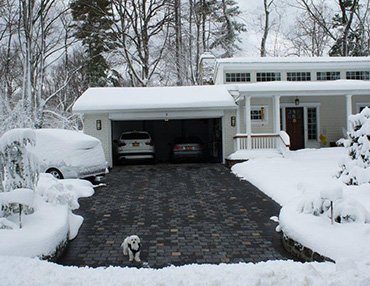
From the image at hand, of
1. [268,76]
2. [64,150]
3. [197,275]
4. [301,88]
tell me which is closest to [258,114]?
[301,88]

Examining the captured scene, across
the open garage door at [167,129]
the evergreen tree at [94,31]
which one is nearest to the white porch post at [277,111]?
the open garage door at [167,129]

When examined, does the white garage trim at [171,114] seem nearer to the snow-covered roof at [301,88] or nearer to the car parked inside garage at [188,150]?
the car parked inside garage at [188,150]

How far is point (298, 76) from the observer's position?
1984 centimetres

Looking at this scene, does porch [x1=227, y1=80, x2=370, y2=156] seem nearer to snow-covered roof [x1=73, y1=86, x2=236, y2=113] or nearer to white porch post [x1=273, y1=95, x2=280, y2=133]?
white porch post [x1=273, y1=95, x2=280, y2=133]

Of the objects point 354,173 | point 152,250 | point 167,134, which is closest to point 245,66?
point 167,134

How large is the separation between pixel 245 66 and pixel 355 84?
19.1ft

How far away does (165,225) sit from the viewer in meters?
6.91

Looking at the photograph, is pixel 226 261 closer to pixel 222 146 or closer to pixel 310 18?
pixel 222 146

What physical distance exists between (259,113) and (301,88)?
290 cm

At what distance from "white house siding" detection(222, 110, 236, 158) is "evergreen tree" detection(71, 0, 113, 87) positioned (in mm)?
15313

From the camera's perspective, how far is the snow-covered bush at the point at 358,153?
808 centimetres

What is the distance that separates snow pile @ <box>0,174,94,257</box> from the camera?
4703 mm

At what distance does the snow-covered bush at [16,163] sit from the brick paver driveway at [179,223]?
123 centimetres

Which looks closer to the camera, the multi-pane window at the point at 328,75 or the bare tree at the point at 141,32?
the multi-pane window at the point at 328,75
